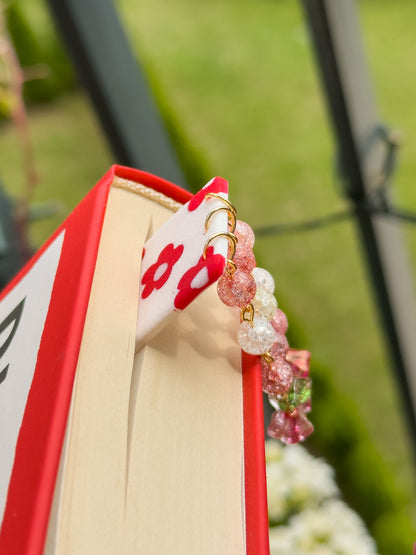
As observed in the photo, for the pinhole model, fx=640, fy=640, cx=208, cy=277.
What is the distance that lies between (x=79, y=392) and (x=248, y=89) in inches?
115

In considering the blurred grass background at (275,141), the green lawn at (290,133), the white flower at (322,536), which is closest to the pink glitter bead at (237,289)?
the white flower at (322,536)

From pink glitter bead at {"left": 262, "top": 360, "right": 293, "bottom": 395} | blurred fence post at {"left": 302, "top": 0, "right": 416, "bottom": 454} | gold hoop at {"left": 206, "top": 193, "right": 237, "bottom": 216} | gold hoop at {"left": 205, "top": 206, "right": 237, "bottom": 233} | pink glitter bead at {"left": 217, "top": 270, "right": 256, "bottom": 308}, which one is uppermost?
blurred fence post at {"left": 302, "top": 0, "right": 416, "bottom": 454}

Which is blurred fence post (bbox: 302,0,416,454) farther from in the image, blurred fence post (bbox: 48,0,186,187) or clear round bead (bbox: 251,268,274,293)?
clear round bead (bbox: 251,268,274,293)

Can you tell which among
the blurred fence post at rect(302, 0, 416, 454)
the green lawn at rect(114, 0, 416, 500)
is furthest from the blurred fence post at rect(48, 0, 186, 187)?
the green lawn at rect(114, 0, 416, 500)

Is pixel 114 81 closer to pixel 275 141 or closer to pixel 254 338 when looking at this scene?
pixel 254 338

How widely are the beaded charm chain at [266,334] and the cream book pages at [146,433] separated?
0.8 inches

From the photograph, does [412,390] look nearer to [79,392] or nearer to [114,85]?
[114,85]

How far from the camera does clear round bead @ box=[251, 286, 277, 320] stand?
36 centimetres

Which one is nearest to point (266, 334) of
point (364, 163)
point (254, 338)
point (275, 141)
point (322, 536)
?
point (254, 338)

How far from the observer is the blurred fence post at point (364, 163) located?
0.98 m

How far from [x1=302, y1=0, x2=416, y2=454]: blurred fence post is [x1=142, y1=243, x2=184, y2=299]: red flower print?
0.72 meters

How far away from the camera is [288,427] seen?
1.32 ft

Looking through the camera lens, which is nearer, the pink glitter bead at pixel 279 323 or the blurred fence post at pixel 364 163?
the pink glitter bead at pixel 279 323

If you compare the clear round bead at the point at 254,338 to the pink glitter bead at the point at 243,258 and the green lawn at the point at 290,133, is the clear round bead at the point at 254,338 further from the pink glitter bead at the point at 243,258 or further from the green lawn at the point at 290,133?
the green lawn at the point at 290,133
